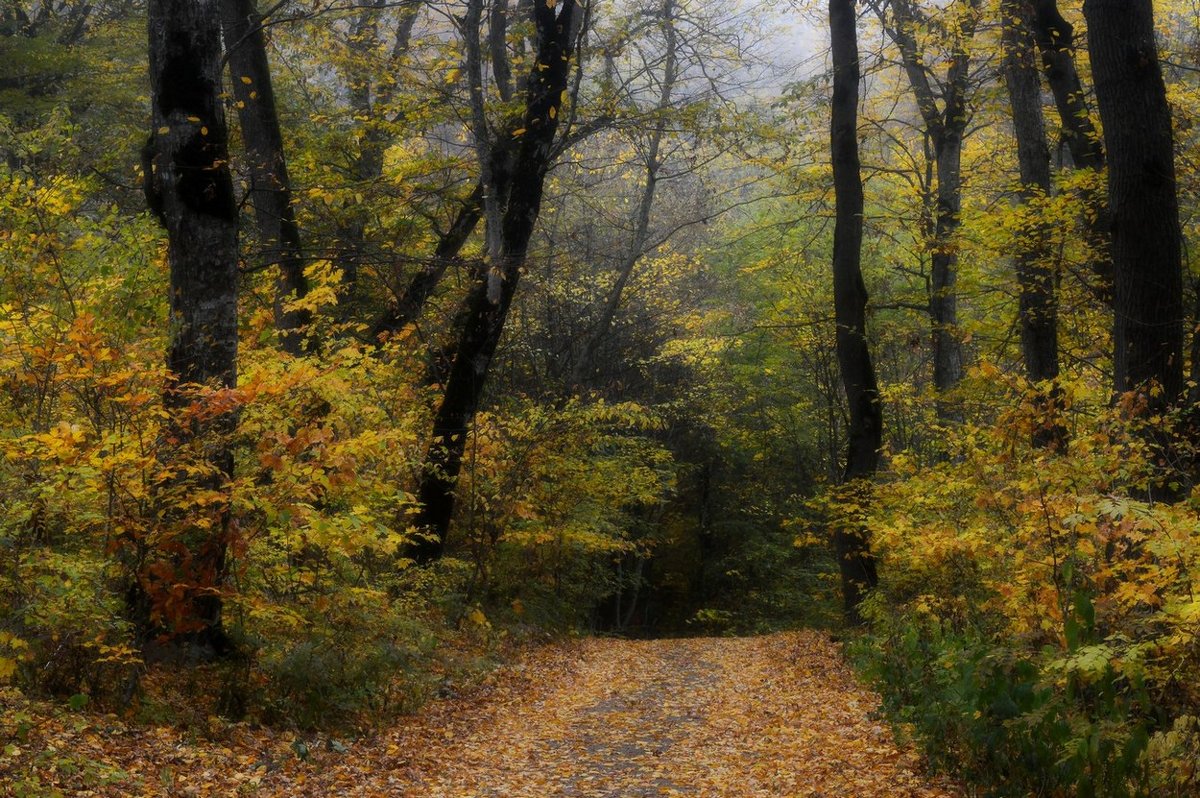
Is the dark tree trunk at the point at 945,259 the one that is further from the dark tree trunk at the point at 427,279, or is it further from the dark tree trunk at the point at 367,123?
the dark tree trunk at the point at 367,123

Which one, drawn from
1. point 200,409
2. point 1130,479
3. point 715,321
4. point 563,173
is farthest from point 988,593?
point 715,321

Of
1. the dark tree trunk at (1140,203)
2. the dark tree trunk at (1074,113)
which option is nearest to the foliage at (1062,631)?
the dark tree trunk at (1140,203)

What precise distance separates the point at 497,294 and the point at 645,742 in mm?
5235

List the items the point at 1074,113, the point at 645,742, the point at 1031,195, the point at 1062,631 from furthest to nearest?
the point at 1031,195
the point at 1074,113
the point at 645,742
the point at 1062,631

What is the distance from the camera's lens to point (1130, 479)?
18.9 ft

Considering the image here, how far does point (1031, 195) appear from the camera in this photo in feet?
36.9

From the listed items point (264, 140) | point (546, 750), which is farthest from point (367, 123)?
point (546, 750)

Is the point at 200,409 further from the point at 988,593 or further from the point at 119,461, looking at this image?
the point at 988,593

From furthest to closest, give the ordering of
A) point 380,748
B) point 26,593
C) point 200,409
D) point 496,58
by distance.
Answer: point 496,58 < point 380,748 < point 200,409 < point 26,593

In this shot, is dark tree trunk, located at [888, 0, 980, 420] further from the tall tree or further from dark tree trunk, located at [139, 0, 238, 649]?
dark tree trunk, located at [139, 0, 238, 649]

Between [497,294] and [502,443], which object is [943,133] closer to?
[497,294]

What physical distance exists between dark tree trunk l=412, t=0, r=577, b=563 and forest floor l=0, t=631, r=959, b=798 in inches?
86.8

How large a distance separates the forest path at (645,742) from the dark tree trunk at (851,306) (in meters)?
1.42

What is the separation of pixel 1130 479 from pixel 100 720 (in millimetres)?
6022
